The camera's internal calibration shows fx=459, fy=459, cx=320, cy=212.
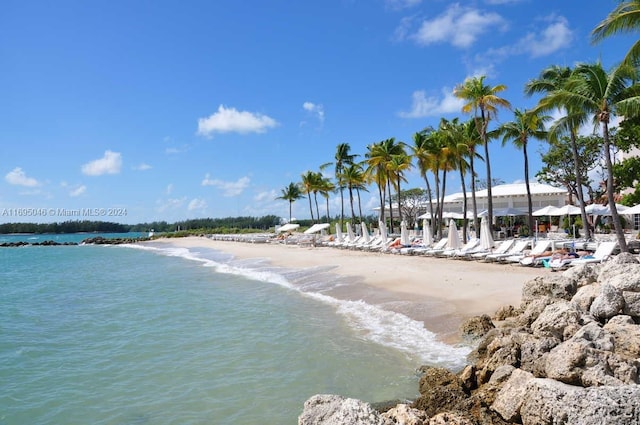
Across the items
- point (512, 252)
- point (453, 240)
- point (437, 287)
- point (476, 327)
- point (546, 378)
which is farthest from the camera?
point (453, 240)

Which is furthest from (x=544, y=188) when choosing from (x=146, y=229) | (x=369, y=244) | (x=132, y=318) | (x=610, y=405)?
(x=146, y=229)

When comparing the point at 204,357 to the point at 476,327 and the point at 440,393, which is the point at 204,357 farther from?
the point at 476,327

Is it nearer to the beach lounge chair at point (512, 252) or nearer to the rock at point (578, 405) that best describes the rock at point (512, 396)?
the rock at point (578, 405)

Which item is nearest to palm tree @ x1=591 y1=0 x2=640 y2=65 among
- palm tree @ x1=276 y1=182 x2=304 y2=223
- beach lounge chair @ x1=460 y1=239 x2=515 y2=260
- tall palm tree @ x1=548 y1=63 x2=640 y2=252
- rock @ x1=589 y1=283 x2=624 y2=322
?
tall palm tree @ x1=548 y1=63 x2=640 y2=252

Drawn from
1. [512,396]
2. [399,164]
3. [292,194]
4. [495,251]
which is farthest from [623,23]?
[292,194]

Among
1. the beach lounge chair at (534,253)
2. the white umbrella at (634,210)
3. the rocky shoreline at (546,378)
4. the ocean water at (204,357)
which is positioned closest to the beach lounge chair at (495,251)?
the beach lounge chair at (534,253)

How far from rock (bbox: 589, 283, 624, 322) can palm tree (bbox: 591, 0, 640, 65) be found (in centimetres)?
1034

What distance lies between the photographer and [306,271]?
21.7 metres

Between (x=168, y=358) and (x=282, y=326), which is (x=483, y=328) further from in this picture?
(x=168, y=358)

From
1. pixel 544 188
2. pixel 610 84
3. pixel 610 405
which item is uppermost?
pixel 610 84

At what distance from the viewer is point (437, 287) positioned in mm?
13953

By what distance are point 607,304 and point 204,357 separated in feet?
24.0

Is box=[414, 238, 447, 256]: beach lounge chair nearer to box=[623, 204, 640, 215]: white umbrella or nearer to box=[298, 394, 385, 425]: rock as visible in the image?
box=[623, 204, 640, 215]: white umbrella

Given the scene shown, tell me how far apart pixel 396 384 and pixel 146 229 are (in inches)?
7612
